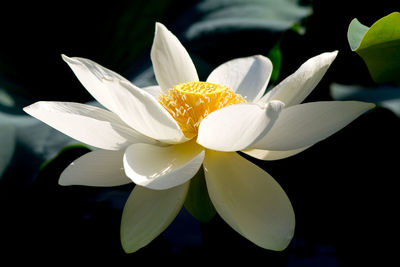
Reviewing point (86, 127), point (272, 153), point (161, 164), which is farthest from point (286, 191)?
point (86, 127)

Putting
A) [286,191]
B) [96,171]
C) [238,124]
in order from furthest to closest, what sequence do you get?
1. [286,191]
2. [96,171]
3. [238,124]

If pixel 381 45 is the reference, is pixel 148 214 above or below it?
below

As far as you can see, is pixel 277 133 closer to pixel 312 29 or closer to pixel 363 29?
pixel 363 29

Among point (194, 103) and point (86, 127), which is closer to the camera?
point (86, 127)

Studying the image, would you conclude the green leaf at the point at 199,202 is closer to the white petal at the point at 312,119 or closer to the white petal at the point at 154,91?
the white petal at the point at 312,119

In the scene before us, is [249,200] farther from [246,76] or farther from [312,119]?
[246,76]

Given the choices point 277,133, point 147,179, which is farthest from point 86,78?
point 277,133

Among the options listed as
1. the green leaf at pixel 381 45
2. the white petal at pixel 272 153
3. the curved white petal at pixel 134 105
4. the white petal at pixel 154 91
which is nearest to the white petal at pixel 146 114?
the curved white petal at pixel 134 105
